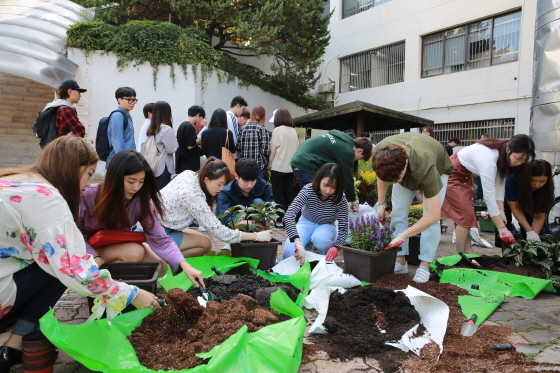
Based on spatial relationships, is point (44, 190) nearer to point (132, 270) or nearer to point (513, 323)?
point (132, 270)

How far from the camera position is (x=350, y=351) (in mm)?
2254

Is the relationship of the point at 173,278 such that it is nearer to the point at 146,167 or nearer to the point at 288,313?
the point at 146,167

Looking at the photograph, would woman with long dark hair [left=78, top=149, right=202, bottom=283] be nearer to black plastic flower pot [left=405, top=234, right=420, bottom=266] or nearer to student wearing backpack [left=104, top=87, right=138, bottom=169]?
student wearing backpack [left=104, top=87, right=138, bottom=169]

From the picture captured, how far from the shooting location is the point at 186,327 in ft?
7.15

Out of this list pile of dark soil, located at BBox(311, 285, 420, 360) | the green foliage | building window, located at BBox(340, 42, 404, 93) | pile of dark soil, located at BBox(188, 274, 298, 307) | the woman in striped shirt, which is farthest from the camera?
building window, located at BBox(340, 42, 404, 93)

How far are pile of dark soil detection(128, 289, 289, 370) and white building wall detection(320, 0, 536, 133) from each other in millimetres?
11048

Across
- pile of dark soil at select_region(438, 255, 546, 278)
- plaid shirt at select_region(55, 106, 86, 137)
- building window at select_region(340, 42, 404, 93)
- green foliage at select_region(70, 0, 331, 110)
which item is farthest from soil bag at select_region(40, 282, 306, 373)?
building window at select_region(340, 42, 404, 93)

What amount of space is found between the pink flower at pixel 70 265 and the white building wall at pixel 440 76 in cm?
1166

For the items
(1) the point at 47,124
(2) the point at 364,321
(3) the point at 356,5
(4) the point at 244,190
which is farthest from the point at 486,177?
(3) the point at 356,5

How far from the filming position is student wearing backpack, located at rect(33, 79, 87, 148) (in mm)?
4496

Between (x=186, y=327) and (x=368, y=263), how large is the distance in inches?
68.3

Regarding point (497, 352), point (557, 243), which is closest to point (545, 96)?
point (557, 243)

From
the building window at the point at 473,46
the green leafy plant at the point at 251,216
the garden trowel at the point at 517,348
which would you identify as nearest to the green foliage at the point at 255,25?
the building window at the point at 473,46

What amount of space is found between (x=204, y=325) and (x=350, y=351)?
30.3 inches
